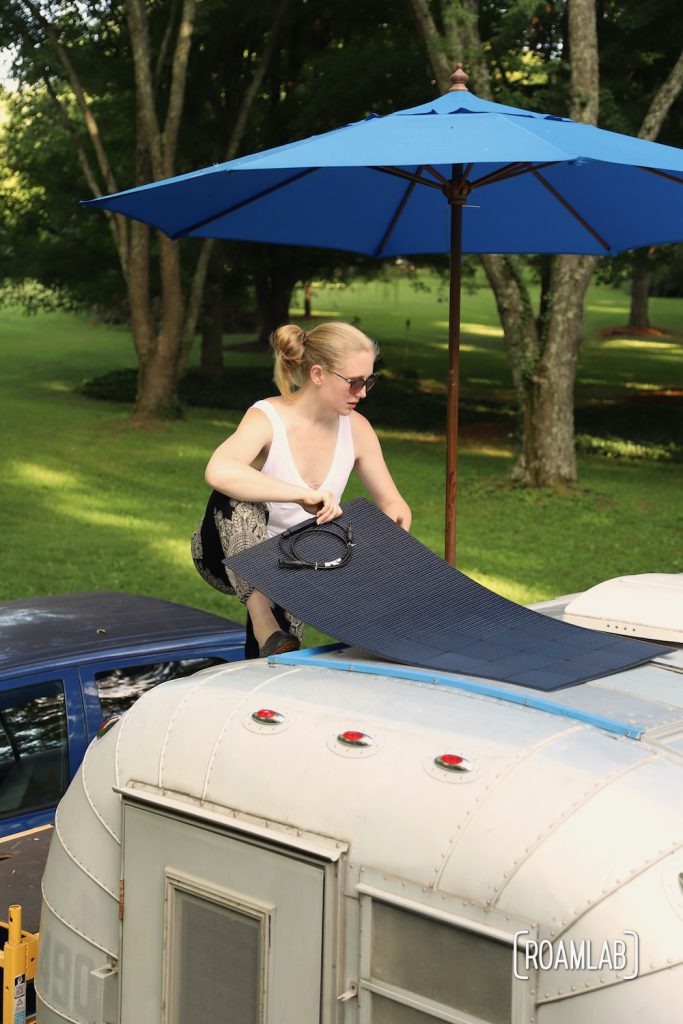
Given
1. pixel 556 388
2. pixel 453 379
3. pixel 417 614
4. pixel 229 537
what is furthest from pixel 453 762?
pixel 556 388

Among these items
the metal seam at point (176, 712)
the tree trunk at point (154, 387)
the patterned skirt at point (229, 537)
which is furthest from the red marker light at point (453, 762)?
the tree trunk at point (154, 387)

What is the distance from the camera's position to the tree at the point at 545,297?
15617mm

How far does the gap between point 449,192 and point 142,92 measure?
55.3 feet

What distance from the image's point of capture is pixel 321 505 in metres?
3.96

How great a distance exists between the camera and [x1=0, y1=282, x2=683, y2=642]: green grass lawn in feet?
40.0

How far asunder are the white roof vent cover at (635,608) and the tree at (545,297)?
40.5 ft

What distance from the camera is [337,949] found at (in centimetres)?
269

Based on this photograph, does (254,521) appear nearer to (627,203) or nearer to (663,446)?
(627,203)

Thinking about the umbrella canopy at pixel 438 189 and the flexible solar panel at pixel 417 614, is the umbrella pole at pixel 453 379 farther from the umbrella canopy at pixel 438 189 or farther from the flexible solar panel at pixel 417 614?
the flexible solar panel at pixel 417 614

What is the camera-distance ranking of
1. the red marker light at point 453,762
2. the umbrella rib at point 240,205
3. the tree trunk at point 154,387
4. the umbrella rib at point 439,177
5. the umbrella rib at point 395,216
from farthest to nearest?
the tree trunk at point 154,387 → the umbrella rib at point 395,216 → the umbrella rib at point 240,205 → the umbrella rib at point 439,177 → the red marker light at point 453,762

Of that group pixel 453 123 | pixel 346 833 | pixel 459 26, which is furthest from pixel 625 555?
pixel 346 833

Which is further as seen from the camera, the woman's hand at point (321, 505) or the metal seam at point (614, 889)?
the woman's hand at point (321, 505)

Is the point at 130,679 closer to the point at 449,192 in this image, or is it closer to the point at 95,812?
the point at 95,812

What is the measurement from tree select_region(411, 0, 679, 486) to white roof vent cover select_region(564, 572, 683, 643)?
40.5ft
